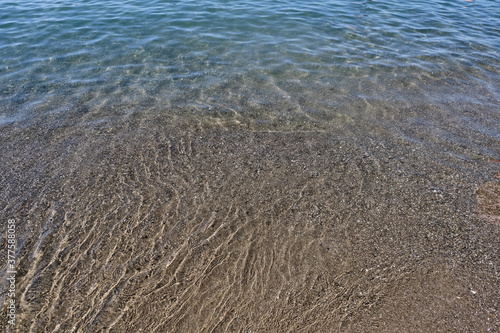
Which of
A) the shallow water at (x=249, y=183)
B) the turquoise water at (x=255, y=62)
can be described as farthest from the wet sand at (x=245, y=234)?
the turquoise water at (x=255, y=62)

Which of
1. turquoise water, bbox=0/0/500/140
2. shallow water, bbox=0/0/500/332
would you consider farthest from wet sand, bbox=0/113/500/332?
turquoise water, bbox=0/0/500/140

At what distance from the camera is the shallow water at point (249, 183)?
12.3ft

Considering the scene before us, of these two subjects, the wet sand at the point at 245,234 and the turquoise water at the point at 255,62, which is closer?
the wet sand at the point at 245,234

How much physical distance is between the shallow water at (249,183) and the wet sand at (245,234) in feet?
0.08

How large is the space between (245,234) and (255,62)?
6.49 m

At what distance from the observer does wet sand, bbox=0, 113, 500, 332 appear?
12.0 ft

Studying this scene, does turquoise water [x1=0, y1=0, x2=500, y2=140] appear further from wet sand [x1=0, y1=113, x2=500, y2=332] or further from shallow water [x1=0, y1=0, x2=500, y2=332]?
wet sand [x1=0, y1=113, x2=500, y2=332]

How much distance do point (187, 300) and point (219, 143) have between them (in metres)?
3.31

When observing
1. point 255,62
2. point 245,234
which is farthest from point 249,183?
point 255,62

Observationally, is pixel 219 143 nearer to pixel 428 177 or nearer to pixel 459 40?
pixel 428 177

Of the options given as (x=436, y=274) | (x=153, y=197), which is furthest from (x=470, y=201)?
(x=153, y=197)

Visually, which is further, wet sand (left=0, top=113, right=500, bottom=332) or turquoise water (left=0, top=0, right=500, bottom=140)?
turquoise water (left=0, top=0, right=500, bottom=140)

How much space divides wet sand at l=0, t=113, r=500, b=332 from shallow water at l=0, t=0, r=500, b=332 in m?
0.02

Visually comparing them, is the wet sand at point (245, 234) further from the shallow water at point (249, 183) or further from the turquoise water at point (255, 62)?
the turquoise water at point (255, 62)
